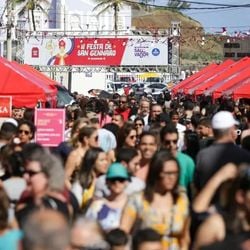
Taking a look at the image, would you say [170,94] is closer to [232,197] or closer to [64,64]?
[64,64]

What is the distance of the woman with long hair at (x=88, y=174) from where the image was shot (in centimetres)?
974

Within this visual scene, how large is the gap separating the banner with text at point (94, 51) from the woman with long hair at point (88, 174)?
140 feet

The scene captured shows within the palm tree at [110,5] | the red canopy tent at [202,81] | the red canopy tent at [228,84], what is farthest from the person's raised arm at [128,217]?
the palm tree at [110,5]

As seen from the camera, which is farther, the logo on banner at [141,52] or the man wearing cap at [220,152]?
the logo on banner at [141,52]

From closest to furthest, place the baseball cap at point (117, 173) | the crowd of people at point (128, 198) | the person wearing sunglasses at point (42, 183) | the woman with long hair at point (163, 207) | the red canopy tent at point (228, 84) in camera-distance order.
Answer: the crowd of people at point (128, 198)
the person wearing sunglasses at point (42, 183)
the woman with long hair at point (163, 207)
the baseball cap at point (117, 173)
the red canopy tent at point (228, 84)

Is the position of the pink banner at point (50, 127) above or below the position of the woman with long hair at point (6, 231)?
above

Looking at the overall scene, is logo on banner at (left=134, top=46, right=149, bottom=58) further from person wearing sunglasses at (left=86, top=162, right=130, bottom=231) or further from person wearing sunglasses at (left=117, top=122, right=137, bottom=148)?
person wearing sunglasses at (left=86, top=162, right=130, bottom=231)

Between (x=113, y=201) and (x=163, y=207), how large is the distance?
62cm

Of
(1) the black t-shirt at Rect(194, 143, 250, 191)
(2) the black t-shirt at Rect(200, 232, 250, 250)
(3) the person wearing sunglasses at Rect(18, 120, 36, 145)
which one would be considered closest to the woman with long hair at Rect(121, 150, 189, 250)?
(1) the black t-shirt at Rect(194, 143, 250, 191)

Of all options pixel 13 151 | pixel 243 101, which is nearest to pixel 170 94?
pixel 243 101

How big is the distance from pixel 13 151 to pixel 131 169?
4.11ft

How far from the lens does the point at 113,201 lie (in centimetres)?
855

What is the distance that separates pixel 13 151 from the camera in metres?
10.5

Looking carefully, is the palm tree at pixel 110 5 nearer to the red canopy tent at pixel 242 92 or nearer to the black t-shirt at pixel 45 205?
the red canopy tent at pixel 242 92
